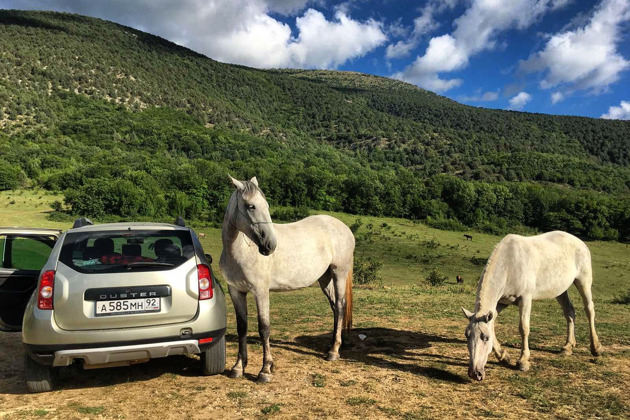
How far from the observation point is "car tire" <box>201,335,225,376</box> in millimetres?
5109

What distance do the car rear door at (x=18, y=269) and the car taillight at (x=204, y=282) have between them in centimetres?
298

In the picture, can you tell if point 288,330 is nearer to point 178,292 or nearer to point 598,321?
point 178,292

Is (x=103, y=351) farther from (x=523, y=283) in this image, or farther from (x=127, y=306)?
(x=523, y=283)

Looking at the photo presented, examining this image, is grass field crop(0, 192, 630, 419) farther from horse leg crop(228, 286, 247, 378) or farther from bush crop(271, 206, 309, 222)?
bush crop(271, 206, 309, 222)

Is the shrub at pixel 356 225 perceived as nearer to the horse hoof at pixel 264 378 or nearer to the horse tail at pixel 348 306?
the horse tail at pixel 348 306

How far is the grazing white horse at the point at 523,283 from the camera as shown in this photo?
5129 mm

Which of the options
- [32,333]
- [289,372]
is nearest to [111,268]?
[32,333]

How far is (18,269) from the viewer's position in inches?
233

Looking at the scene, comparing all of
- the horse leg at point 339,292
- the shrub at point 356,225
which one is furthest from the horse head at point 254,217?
the shrub at point 356,225

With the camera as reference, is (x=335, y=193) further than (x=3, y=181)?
Yes

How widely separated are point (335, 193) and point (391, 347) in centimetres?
9270

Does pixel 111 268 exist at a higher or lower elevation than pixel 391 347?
higher

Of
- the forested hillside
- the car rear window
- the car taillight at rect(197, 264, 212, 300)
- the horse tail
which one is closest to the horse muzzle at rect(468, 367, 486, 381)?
the horse tail

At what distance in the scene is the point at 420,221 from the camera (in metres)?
90.9
